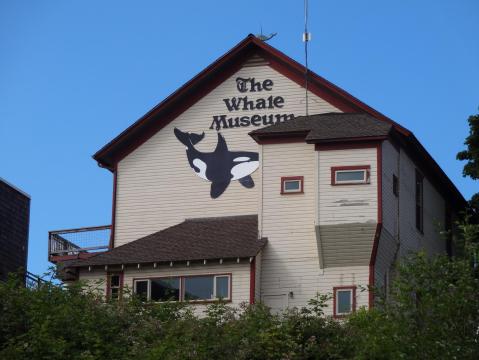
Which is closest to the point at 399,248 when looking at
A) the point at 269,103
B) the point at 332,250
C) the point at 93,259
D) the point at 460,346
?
the point at 332,250

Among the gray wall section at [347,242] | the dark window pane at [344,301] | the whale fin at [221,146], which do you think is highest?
the whale fin at [221,146]

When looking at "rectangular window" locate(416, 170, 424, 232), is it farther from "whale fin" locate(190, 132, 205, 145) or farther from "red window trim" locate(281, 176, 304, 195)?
"whale fin" locate(190, 132, 205, 145)

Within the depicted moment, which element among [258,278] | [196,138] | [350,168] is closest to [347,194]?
[350,168]

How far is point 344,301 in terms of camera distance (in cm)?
5241

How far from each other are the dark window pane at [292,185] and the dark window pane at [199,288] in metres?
4.48

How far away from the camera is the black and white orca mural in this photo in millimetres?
57250

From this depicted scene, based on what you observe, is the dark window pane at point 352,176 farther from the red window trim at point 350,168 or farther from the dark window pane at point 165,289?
the dark window pane at point 165,289

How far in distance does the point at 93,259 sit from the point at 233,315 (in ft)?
31.8

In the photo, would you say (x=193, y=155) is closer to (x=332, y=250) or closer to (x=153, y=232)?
(x=153, y=232)

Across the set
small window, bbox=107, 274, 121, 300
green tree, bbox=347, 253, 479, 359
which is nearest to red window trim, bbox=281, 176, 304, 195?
small window, bbox=107, 274, 121, 300

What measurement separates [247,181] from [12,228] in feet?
39.3

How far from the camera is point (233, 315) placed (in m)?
47.5

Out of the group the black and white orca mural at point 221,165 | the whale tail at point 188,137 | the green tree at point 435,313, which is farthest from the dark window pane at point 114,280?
the green tree at point 435,313

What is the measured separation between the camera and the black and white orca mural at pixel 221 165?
2254 inches
